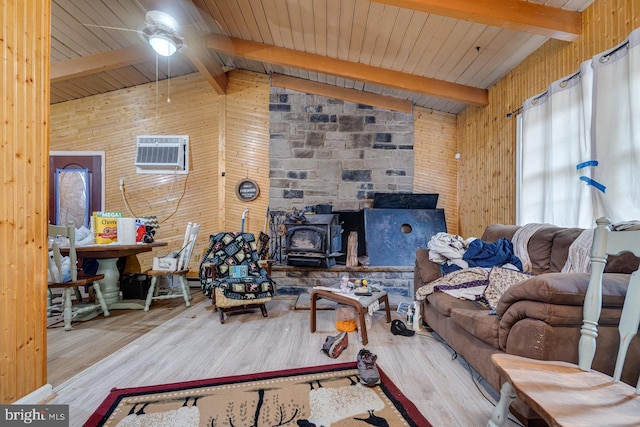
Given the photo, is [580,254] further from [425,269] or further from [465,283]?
[425,269]

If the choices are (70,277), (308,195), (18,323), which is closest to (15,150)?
(18,323)

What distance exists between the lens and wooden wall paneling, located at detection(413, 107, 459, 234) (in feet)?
14.8

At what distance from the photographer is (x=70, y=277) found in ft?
8.73

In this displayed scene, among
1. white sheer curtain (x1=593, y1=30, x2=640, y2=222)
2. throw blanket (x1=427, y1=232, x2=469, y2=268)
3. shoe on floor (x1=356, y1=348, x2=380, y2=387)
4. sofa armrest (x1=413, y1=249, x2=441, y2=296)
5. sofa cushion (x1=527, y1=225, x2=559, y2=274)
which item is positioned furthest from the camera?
sofa armrest (x1=413, y1=249, x2=441, y2=296)

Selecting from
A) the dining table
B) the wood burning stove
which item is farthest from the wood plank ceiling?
the dining table

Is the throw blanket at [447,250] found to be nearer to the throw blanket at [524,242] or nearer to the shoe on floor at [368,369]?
the throw blanket at [524,242]

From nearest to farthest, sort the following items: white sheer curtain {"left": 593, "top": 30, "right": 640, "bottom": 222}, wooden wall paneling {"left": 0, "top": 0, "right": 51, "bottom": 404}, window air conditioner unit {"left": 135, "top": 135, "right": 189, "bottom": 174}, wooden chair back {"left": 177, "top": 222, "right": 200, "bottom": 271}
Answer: wooden wall paneling {"left": 0, "top": 0, "right": 51, "bottom": 404}
white sheer curtain {"left": 593, "top": 30, "right": 640, "bottom": 222}
wooden chair back {"left": 177, "top": 222, "right": 200, "bottom": 271}
window air conditioner unit {"left": 135, "top": 135, "right": 189, "bottom": 174}

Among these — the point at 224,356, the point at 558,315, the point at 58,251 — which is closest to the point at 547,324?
the point at 558,315

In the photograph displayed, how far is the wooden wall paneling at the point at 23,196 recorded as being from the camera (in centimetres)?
136

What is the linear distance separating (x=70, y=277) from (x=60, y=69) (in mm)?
2986

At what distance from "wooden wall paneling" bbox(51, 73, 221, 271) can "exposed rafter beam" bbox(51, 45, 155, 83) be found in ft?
2.79

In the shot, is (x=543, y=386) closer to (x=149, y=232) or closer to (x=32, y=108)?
(x=32, y=108)

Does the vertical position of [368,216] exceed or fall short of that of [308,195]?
it falls short

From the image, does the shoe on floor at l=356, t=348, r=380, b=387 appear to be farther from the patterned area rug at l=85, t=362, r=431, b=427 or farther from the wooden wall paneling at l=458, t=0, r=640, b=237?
the wooden wall paneling at l=458, t=0, r=640, b=237
